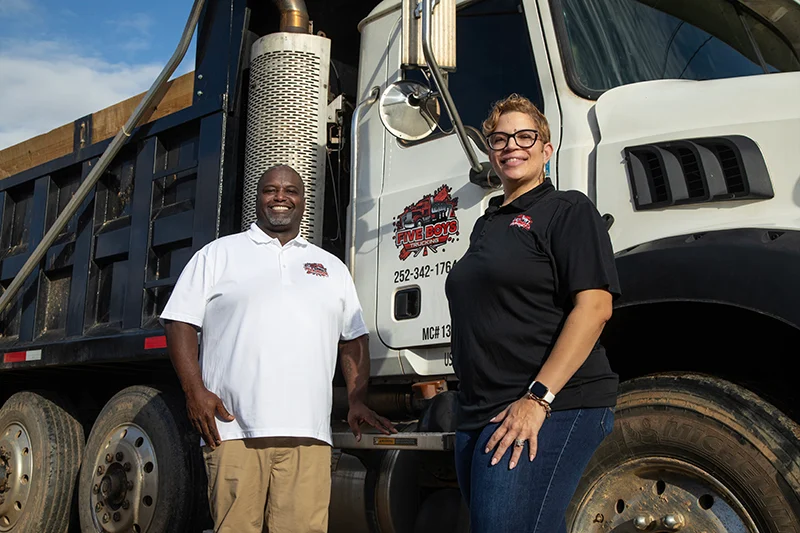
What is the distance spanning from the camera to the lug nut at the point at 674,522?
9.16 feet

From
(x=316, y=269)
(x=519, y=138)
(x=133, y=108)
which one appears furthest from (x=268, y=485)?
(x=133, y=108)

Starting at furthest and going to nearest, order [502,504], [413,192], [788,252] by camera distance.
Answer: [413,192] → [788,252] → [502,504]

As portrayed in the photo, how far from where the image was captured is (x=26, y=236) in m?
6.08

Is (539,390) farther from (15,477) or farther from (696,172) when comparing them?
(15,477)

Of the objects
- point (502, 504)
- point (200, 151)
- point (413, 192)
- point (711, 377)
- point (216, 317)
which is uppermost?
point (200, 151)

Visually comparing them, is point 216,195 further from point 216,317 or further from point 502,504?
point 502,504

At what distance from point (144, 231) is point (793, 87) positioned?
346cm

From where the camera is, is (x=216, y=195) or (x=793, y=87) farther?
(x=216, y=195)

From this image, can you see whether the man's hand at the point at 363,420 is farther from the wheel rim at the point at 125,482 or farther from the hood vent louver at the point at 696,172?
the wheel rim at the point at 125,482

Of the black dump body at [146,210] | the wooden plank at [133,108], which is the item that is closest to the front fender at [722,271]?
the black dump body at [146,210]

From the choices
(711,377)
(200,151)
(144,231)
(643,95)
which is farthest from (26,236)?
(711,377)

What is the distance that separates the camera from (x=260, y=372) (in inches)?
127

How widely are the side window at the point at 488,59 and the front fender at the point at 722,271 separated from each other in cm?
106

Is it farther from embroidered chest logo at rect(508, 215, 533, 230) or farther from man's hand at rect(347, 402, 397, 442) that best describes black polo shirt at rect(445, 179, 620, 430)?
man's hand at rect(347, 402, 397, 442)
